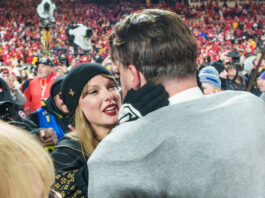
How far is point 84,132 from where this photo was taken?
6.17 feet

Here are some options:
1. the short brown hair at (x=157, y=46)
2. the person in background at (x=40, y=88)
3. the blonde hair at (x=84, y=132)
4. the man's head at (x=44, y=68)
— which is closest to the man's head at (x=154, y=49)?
the short brown hair at (x=157, y=46)

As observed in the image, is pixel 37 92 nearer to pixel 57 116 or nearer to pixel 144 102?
pixel 57 116

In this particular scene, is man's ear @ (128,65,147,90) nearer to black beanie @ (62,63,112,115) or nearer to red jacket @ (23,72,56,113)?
black beanie @ (62,63,112,115)

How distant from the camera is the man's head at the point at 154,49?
1.05 metres

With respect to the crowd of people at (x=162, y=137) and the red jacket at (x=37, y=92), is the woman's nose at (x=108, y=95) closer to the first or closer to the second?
the crowd of people at (x=162, y=137)

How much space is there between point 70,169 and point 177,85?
0.83 metres

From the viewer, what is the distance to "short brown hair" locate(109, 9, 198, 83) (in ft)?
3.45

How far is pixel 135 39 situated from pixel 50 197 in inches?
21.0

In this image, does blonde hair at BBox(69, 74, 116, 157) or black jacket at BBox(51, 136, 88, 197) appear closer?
black jacket at BBox(51, 136, 88, 197)

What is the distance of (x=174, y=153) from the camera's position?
0.89m

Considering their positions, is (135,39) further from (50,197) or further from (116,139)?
(50,197)

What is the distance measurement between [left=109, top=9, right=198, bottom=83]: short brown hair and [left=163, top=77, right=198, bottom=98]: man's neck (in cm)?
2

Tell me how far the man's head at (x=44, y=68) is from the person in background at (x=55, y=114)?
2.00m

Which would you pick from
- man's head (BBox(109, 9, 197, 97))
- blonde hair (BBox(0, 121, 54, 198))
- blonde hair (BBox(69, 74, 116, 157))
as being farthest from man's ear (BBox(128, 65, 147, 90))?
blonde hair (BBox(69, 74, 116, 157))
